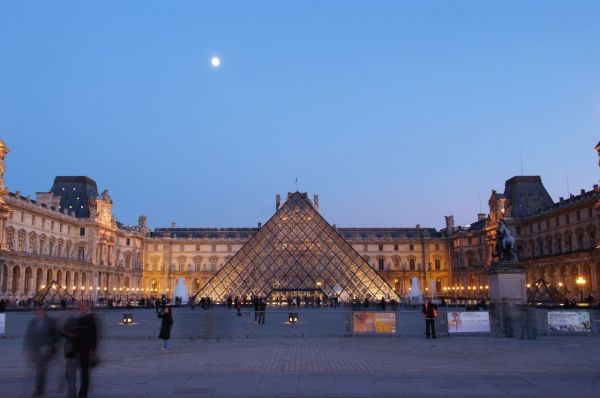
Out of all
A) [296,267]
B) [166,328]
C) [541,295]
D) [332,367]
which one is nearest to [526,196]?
[296,267]

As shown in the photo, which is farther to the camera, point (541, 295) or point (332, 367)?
point (541, 295)

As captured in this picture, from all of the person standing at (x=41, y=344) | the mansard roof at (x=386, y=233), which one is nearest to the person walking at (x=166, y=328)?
the person standing at (x=41, y=344)

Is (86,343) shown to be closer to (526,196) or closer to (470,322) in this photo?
(470,322)

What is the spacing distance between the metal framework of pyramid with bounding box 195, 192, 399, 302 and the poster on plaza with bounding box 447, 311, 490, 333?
20.9 meters

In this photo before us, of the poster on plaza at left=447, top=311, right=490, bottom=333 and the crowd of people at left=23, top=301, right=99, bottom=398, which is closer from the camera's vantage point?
the crowd of people at left=23, top=301, right=99, bottom=398

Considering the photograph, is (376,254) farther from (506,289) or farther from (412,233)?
(506,289)

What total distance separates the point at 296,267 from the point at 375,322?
24.3 metres

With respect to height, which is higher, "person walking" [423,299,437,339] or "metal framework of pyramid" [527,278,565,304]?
"metal framework of pyramid" [527,278,565,304]

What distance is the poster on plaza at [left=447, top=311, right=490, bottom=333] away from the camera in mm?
14594

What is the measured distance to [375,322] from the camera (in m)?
Answer: 14.4

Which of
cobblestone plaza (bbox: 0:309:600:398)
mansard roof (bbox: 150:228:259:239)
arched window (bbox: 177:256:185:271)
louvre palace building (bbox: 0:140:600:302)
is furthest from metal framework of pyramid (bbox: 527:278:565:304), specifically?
arched window (bbox: 177:256:185:271)

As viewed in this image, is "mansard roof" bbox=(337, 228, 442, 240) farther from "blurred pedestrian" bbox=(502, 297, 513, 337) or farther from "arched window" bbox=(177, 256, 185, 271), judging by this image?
"blurred pedestrian" bbox=(502, 297, 513, 337)

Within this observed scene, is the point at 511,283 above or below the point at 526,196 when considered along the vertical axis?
below

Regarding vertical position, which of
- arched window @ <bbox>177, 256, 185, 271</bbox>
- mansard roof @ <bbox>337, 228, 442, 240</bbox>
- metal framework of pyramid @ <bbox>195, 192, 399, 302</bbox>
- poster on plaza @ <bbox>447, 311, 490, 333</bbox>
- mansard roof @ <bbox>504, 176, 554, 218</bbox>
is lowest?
poster on plaza @ <bbox>447, 311, 490, 333</bbox>
